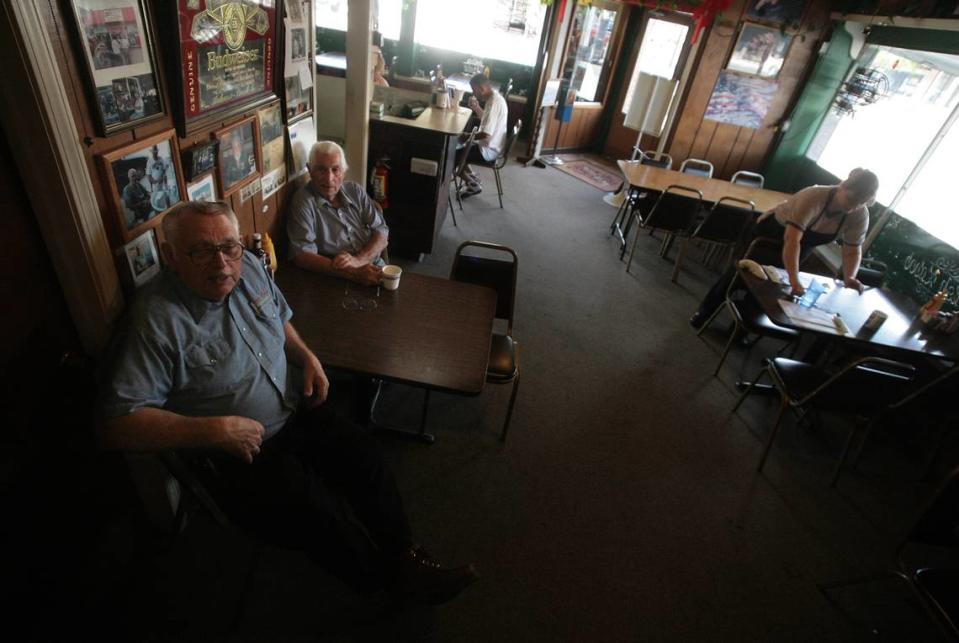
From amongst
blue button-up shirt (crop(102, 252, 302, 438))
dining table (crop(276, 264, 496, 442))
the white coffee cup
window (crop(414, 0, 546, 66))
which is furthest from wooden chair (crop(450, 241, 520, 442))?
window (crop(414, 0, 546, 66))

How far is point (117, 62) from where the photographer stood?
1.16 meters

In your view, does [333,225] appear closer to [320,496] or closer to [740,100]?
[320,496]

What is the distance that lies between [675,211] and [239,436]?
3.63 meters

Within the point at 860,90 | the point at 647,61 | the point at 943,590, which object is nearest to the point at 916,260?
the point at 860,90

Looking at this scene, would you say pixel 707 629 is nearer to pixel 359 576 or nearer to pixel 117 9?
pixel 359 576

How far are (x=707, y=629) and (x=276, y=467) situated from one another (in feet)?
5.47

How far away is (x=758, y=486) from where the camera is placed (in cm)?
240

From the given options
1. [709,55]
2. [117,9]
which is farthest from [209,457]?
[709,55]

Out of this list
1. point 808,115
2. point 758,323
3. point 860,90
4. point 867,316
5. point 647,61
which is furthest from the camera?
point 647,61

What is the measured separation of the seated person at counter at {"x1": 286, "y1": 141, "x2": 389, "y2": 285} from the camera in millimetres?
2080

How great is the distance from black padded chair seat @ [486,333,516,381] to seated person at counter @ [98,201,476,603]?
26.1 inches

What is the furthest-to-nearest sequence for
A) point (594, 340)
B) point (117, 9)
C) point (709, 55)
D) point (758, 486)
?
point (709, 55), point (594, 340), point (758, 486), point (117, 9)

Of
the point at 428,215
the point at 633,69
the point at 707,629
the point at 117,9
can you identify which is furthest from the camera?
the point at 633,69

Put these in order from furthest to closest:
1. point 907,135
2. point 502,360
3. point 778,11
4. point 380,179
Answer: point 778,11
point 907,135
point 380,179
point 502,360
